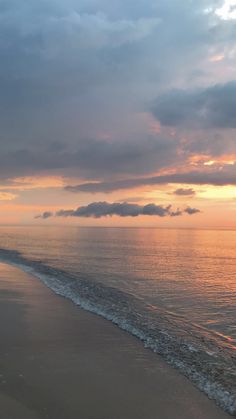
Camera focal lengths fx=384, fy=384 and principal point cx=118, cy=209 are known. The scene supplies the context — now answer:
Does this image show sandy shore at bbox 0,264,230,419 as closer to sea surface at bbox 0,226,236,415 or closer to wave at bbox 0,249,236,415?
wave at bbox 0,249,236,415

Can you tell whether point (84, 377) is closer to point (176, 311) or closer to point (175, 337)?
point (175, 337)

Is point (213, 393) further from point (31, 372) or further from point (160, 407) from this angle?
point (31, 372)

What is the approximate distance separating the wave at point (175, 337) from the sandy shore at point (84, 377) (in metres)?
0.49

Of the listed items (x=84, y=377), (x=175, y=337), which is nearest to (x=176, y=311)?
(x=175, y=337)

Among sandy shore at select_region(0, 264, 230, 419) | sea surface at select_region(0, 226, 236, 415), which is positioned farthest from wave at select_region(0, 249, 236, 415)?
sandy shore at select_region(0, 264, 230, 419)

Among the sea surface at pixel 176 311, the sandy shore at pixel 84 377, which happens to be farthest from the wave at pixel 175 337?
the sandy shore at pixel 84 377

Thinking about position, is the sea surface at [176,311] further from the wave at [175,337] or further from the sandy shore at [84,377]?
the sandy shore at [84,377]

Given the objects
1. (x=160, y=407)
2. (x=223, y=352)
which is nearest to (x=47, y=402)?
(x=160, y=407)

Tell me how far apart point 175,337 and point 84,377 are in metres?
5.58

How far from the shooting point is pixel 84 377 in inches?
386

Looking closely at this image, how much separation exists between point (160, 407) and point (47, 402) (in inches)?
96.7

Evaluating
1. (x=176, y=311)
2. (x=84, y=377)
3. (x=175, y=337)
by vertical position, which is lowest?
(x=176, y=311)

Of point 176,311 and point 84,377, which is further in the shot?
point 176,311

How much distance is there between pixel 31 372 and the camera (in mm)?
9898
